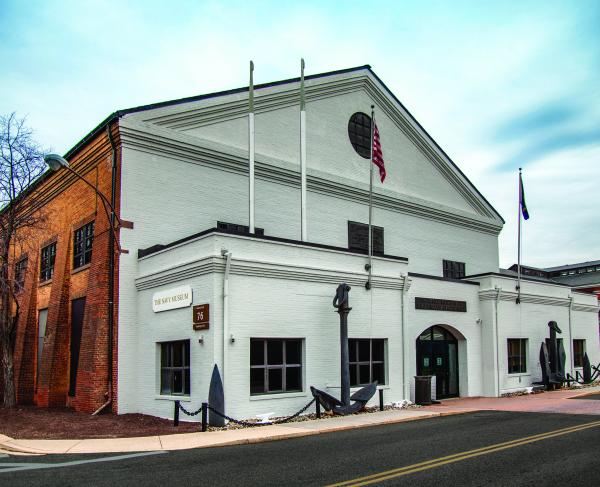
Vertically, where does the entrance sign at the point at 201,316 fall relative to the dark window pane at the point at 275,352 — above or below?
above

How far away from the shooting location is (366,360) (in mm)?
19922

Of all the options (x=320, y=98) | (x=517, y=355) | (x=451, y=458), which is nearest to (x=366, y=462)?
(x=451, y=458)

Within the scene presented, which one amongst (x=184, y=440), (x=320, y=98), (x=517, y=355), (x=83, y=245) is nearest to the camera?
(x=184, y=440)

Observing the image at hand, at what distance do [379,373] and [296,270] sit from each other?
489 cm

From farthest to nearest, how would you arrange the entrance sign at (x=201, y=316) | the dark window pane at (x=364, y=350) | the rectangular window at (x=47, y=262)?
1. the rectangular window at (x=47, y=262)
2. the dark window pane at (x=364, y=350)
3. the entrance sign at (x=201, y=316)

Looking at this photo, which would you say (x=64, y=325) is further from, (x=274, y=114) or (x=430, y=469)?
(x=430, y=469)

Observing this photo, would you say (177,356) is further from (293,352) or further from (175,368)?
(293,352)

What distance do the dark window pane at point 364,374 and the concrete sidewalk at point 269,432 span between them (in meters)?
1.43

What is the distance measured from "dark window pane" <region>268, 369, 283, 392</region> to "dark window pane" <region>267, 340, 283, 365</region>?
0.73 ft

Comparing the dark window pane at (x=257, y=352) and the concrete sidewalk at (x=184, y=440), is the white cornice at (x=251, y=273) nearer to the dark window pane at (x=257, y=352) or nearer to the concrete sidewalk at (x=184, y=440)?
the dark window pane at (x=257, y=352)

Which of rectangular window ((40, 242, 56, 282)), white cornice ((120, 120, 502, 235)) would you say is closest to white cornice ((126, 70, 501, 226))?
white cornice ((120, 120, 502, 235))

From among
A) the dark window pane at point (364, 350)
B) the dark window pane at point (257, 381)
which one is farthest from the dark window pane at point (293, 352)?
the dark window pane at point (364, 350)

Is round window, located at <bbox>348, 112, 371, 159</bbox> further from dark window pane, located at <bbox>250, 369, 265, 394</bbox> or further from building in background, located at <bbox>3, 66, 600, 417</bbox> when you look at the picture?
dark window pane, located at <bbox>250, 369, 265, 394</bbox>

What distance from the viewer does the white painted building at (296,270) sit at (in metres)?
17.0
